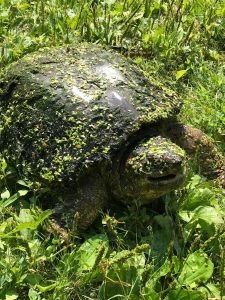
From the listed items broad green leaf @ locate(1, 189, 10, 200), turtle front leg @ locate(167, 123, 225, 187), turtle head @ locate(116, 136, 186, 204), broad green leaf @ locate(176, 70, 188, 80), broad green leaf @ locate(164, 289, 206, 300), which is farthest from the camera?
broad green leaf @ locate(176, 70, 188, 80)

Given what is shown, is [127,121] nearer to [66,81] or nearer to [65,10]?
[66,81]

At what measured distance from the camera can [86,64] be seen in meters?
3.41

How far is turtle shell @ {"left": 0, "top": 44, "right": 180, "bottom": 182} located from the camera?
120 inches

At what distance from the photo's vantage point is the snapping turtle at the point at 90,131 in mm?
2990

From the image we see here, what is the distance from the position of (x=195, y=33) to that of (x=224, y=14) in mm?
443

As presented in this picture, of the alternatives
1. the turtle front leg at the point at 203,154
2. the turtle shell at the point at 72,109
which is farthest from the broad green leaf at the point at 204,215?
the turtle shell at the point at 72,109

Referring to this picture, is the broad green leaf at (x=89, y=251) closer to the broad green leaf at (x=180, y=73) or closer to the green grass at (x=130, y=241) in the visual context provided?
the green grass at (x=130, y=241)

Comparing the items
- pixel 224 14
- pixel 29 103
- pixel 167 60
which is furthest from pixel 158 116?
pixel 224 14

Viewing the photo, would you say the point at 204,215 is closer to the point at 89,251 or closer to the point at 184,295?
the point at 184,295

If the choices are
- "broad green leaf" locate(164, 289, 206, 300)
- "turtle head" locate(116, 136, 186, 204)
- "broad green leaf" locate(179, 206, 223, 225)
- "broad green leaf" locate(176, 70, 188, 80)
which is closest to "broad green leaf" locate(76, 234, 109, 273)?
"turtle head" locate(116, 136, 186, 204)

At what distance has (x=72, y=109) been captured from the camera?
3154 mm

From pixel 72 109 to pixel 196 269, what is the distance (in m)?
1.24

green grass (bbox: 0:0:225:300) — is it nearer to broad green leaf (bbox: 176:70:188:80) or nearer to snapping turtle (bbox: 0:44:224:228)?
broad green leaf (bbox: 176:70:188:80)

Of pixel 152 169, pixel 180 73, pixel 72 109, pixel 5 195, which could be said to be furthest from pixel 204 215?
pixel 180 73
